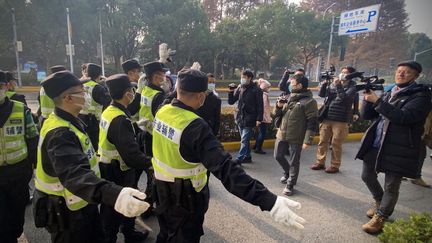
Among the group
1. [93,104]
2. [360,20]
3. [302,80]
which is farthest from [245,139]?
[360,20]

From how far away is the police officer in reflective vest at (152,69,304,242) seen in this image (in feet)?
5.86

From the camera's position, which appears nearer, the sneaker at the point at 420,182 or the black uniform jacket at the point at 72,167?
the black uniform jacket at the point at 72,167

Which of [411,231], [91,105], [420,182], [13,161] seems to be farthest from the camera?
[420,182]

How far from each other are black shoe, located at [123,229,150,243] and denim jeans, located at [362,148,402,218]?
113 inches

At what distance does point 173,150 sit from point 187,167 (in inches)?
6.3

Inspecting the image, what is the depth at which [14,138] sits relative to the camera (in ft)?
8.64

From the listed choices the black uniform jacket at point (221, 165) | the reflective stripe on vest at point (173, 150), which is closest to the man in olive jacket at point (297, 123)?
the reflective stripe on vest at point (173, 150)

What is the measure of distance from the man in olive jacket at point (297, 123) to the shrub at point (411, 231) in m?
2.05

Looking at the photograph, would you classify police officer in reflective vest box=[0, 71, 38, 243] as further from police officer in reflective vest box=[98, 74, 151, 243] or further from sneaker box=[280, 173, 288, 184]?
sneaker box=[280, 173, 288, 184]

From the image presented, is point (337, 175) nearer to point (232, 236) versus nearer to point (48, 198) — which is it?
point (232, 236)

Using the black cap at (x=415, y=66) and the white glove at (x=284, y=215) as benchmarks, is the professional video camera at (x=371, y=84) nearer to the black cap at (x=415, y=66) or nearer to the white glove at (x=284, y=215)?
the black cap at (x=415, y=66)

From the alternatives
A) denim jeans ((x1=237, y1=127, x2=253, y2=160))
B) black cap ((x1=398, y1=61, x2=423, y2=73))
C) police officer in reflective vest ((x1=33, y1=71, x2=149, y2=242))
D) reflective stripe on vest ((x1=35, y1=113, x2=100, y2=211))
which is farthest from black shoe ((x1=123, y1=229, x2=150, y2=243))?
black cap ((x1=398, y1=61, x2=423, y2=73))

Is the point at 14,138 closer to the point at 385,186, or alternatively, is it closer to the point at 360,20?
the point at 385,186

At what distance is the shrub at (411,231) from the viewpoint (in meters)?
2.17
